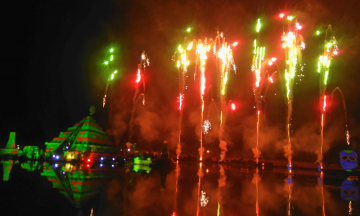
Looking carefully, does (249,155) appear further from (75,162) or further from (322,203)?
(322,203)

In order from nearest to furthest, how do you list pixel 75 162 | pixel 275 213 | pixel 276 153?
pixel 275 213 < pixel 75 162 < pixel 276 153

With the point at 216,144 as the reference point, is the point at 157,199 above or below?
below

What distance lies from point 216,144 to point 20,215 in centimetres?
3603

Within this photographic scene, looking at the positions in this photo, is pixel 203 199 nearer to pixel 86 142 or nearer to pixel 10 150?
pixel 86 142

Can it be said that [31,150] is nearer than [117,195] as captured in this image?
No

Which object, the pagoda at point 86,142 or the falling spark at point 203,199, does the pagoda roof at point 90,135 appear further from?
the falling spark at point 203,199

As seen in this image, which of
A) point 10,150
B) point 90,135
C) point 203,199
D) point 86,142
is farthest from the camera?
point 10,150

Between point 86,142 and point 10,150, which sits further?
point 10,150

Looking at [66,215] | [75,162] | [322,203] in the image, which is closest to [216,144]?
[75,162]

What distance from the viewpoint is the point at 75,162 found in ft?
82.0

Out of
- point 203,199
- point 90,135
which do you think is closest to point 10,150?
point 90,135

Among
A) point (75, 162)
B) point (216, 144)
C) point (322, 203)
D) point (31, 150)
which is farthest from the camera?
point (216, 144)

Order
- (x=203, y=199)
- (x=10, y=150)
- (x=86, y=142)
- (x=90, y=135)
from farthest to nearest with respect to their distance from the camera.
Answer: (x=10, y=150) → (x=90, y=135) → (x=86, y=142) → (x=203, y=199)

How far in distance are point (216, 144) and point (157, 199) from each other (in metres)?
32.7
